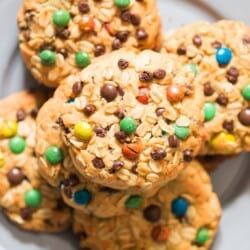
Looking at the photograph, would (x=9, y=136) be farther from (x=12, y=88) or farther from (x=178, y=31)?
(x=178, y=31)

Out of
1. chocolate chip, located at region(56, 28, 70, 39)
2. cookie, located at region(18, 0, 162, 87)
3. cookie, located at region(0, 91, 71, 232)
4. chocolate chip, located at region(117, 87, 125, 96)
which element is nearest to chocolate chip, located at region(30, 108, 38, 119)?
cookie, located at region(0, 91, 71, 232)

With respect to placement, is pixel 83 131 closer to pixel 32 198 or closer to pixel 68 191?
pixel 68 191

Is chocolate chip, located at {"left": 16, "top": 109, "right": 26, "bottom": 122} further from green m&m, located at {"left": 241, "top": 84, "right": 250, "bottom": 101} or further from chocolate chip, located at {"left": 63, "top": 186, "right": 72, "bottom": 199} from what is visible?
green m&m, located at {"left": 241, "top": 84, "right": 250, "bottom": 101}

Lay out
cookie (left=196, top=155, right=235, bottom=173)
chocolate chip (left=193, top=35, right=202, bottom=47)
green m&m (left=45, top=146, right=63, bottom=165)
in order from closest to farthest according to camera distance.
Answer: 1. green m&m (left=45, top=146, right=63, bottom=165)
2. chocolate chip (left=193, top=35, right=202, bottom=47)
3. cookie (left=196, top=155, right=235, bottom=173)

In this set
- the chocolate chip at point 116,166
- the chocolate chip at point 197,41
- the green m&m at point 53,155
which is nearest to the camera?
the chocolate chip at point 116,166

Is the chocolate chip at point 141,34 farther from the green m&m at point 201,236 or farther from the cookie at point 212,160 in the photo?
the green m&m at point 201,236

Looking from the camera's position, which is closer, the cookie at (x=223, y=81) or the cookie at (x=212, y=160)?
the cookie at (x=223, y=81)

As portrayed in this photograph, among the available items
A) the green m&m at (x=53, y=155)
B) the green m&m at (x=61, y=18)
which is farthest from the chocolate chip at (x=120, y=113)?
the green m&m at (x=61, y=18)

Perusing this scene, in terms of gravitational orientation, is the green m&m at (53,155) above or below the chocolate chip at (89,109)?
below

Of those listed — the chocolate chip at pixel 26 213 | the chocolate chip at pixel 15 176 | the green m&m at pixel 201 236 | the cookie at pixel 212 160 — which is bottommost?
the chocolate chip at pixel 26 213
